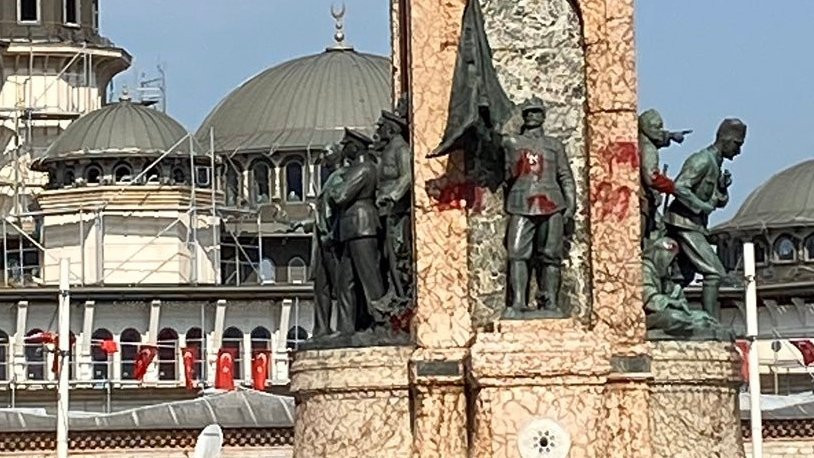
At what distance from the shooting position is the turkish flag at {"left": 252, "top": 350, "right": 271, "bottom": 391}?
77.1m

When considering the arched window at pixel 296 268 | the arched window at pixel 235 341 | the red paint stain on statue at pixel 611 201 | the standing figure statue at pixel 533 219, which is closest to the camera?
the standing figure statue at pixel 533 219

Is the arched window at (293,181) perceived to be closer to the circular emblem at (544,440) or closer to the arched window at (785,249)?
the arched window at (785,249)

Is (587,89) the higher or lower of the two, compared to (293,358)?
higher

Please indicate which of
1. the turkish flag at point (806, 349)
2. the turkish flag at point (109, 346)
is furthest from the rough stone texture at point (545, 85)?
the turkish flag at point (109, 346)

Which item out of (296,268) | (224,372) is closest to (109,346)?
(224,372)

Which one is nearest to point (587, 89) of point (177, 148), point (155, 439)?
point (155, 439)

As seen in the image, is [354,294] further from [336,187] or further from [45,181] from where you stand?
[45,181]

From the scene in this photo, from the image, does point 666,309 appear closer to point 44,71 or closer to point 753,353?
point 753,353

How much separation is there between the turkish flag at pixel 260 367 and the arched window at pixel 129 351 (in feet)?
12.5

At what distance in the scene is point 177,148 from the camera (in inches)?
4053

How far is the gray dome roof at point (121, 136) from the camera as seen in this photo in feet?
336

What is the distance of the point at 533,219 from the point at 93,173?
83.0m

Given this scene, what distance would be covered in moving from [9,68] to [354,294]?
301ft

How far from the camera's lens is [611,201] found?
20.9 meters
